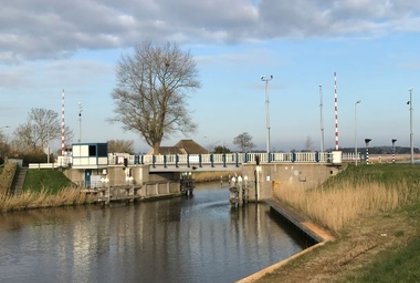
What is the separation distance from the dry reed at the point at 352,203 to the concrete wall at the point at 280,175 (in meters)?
14.1

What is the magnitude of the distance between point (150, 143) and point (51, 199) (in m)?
16.0

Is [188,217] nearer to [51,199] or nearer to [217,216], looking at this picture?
[217,216]

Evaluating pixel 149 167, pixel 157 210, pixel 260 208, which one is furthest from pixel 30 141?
pixel 260 208

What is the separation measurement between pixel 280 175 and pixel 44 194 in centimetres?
1685

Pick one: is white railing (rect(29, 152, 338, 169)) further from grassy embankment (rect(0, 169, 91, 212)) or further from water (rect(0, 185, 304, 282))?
water (rect(0, 185, 304, 282))

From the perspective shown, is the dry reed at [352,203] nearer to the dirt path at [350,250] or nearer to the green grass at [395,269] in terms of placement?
the dirt path at [350,250]

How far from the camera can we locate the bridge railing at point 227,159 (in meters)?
39.8

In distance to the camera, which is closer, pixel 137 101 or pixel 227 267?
pixel 227 267

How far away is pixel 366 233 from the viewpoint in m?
16.1

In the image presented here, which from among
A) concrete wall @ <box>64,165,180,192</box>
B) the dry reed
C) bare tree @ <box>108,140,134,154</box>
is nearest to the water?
the dry reed

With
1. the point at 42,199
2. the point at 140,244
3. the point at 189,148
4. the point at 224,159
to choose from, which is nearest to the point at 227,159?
the point at 224,159

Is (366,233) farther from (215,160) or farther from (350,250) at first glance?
(215,160)

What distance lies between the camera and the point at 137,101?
51250mm

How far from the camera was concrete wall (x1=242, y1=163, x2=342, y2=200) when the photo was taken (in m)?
38.5
